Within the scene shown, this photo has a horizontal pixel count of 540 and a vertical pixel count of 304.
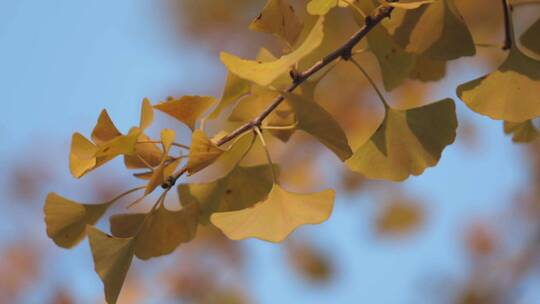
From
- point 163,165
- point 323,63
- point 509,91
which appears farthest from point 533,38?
point 163,165

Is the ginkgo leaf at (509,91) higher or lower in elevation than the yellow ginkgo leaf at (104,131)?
lower

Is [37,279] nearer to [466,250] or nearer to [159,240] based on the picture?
[466,250]

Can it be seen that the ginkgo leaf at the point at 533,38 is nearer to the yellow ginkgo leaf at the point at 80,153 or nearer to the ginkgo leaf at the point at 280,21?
the ginkgo leaf at the point at 280,21


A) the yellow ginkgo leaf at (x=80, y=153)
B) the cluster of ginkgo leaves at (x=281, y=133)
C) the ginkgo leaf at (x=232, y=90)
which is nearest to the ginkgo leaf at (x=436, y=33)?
the cluster of ginkgo leaves at (x=281, y=133)

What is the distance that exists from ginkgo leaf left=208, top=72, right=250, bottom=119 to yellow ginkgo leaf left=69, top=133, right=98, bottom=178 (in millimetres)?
89

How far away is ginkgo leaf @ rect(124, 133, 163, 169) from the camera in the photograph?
1.43 feet

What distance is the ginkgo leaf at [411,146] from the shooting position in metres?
0.45

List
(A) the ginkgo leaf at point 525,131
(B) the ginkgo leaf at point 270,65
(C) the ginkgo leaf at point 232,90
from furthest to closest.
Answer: (A) the ginkgo leaf at point 525,131 → (C) the ginkgo leaf at point 232,90 → (B) the ginkgo leaf at point 270,65

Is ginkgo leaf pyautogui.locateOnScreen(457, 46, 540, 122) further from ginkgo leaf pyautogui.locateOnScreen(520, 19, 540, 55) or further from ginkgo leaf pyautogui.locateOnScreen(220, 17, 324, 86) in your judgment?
ginkgo leaf pyautogui.locateOnScreen(220, 17, 324, 86)

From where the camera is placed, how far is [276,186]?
0.44m

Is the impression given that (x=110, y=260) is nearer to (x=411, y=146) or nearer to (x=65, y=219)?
(x=65, y=219)

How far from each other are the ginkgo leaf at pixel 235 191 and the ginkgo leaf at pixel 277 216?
0.06m

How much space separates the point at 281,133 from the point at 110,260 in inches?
6.5

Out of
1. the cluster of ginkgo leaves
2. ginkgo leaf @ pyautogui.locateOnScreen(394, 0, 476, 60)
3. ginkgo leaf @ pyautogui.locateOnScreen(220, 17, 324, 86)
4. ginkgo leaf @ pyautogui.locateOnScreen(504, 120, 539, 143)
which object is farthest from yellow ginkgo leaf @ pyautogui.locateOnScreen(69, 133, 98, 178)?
ginkgo leaf @ pyautogui.locateOnScreen(504, 120, 539, 143)
